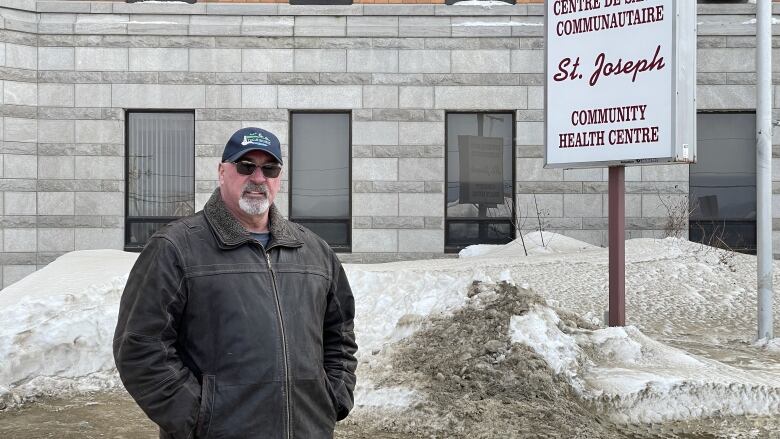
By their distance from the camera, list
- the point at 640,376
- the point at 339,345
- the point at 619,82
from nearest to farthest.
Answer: the point at 339,345
the point at 640,376
the point at 619,82

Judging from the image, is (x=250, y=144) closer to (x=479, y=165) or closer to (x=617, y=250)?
(x=617, y=250)

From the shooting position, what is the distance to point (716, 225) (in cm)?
1580

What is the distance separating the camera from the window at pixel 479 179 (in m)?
15.7

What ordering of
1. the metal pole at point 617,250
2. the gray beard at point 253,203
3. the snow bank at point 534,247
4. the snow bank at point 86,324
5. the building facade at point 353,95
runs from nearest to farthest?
the gray beard at point 253,203, the snow bank at point 86,324, the metal pole at point 617,250, the snow bank at point 534,247, the building facade at point 353,95

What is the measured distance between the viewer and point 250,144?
10.5 feet

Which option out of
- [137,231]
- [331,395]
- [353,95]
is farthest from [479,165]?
[331,395]

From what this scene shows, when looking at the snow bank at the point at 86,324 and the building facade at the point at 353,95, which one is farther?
the building facade at the point at 353,95

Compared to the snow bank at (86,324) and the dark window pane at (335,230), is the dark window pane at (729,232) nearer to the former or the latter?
the dark window pane at (335,230)

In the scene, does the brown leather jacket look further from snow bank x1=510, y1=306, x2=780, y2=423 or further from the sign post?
the sign post

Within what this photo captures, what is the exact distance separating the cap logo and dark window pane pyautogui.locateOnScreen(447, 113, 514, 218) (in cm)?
1255

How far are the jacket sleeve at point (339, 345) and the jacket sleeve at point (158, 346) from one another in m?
0.64

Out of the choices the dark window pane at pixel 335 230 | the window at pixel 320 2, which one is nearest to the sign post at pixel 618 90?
the dark window pane at pixel 335 230

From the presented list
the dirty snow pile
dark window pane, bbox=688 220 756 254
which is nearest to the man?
the dirty snow pile

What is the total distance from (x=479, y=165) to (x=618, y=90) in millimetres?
7371
